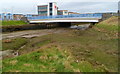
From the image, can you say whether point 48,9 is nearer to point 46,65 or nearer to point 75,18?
point 75,18

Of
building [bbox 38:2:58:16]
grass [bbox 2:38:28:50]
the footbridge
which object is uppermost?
building [bbox 38:2:58:16]

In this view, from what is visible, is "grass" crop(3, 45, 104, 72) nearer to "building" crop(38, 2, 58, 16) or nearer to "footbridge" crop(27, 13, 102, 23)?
"footbridge" crop(27, 13, 102, 23)

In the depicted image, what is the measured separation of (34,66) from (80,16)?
34.4 m

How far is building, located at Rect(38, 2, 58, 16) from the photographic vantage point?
8469 centimetres

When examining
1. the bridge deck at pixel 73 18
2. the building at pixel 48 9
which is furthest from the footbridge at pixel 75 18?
the building at pixel 48 9

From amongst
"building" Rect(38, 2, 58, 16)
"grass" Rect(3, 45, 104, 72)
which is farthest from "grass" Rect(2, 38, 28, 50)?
"building" Rect(38, 2, 58, 16)

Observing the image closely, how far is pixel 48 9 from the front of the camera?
8588cm

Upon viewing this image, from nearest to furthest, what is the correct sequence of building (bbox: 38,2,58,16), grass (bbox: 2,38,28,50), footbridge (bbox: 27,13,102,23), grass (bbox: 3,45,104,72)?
grass (bbox: 3,45,104,72), grass (bbox: 2,38,28,50), footbridge (bbox: 27,13,102,23), building (bbox: 38,2,58,16)

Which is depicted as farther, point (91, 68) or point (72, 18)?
point (72, 18)

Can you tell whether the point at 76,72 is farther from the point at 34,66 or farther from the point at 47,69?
the point at 34,66

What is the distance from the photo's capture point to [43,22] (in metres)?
55.2

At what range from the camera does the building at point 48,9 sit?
84.7 m

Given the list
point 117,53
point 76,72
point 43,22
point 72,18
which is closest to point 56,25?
point 43,22

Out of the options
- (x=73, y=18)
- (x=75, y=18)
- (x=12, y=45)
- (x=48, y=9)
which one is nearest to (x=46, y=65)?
(x=12, y=45)
